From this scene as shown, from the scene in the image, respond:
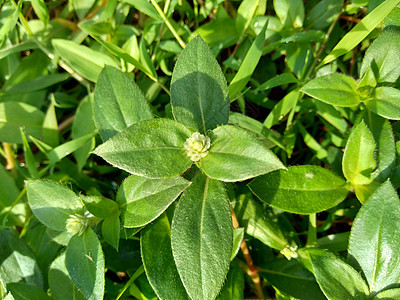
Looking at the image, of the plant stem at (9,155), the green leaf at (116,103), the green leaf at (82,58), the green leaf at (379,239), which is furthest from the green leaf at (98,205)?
the plant stem at (9,155)

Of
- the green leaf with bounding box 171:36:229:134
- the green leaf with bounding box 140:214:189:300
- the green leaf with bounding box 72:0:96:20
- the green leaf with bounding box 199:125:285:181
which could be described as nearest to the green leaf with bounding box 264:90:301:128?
the green leaf with bounding box 171:36:229:134

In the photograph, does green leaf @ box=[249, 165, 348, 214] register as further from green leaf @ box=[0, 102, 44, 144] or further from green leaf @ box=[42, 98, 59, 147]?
green leaf @ box=[0, 102, 44, 144]

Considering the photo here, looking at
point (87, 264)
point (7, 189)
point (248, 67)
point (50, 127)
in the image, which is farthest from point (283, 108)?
point (7, 189)

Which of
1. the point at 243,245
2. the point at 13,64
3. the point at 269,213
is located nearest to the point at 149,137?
the point at 243,245

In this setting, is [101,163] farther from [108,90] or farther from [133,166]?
[133,166]

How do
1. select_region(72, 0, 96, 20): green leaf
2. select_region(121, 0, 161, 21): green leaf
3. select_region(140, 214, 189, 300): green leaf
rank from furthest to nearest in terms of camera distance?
1. select_region(72, 0, 96, 20): green leaf
2. select_region(121, 0, 161, 21): green leaf
3. select_region(140, 214, 189, 300): green leaf
